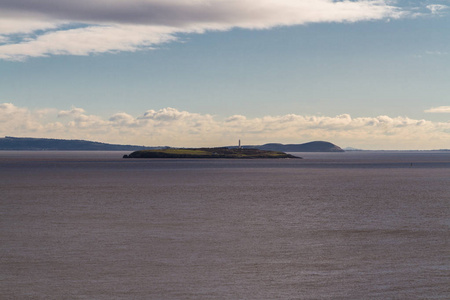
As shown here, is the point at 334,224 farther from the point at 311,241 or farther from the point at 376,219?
the point at 311,241

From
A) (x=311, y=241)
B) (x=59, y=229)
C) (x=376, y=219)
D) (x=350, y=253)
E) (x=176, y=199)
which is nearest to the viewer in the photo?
(x=350, y=253)

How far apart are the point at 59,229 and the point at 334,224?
605 inches

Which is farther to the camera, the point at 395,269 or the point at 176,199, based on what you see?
the point at 176,199

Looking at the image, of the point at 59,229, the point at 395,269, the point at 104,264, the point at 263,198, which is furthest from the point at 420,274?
the point at 263,198

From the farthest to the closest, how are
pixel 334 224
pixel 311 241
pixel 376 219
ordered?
pixel 376 219
pixel 334 224
pixel 311 241

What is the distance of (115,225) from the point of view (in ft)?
100

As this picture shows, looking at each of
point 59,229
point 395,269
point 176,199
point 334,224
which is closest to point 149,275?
point 395,269

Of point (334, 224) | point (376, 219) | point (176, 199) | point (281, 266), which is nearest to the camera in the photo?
point (281, 266)

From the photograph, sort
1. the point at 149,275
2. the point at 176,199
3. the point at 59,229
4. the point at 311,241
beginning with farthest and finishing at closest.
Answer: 1. the point at 176,199
2. the point at 59,229
3. the point at 311,241
4. the point at 149,275

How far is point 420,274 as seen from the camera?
60.1 ft

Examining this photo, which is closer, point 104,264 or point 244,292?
point 244,292

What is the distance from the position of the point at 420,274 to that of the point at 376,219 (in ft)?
52.0

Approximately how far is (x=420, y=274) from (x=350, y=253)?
4.10m

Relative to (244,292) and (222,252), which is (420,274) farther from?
(222,252)
